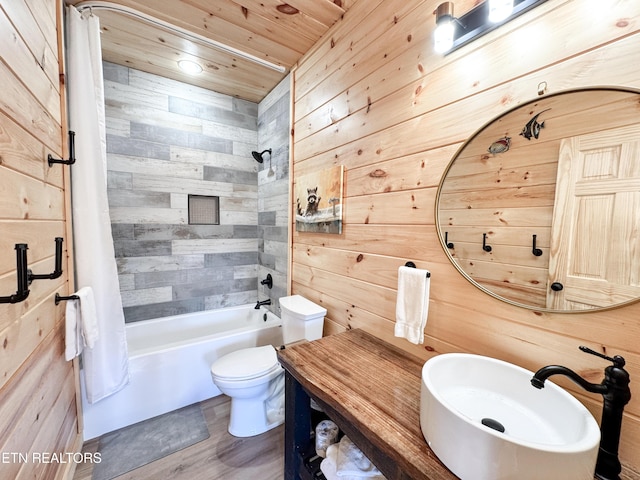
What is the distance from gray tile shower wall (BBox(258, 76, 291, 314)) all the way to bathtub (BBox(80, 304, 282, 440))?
50 centimetres

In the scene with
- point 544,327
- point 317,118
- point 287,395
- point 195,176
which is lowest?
point 287,395

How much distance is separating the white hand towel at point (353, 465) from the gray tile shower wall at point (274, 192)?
146 centimetres

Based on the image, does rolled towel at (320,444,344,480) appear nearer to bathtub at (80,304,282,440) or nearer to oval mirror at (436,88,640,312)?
oval mirror at (436,88,640,312)

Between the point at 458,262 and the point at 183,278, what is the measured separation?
2490 mm

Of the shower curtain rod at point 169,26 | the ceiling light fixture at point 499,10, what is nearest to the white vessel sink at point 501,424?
the ceiling light fixture at point 499,10

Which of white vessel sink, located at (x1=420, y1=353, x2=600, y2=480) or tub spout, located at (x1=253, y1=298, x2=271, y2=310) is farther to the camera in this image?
tub spout, located at (x1=253, y1=298, x2=271, y2=310)

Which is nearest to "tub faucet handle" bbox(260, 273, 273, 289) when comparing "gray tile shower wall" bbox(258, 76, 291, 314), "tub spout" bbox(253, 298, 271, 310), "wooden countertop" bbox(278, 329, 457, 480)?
"gray tile shower wall" bbox(258, 76, 291, 314)

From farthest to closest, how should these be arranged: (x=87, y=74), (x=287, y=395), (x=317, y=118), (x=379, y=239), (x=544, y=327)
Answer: (x=317, y=118) < (x=87, y=74) < (x=379, y=239) < (x=287, y=395) < (x=544, y=327)

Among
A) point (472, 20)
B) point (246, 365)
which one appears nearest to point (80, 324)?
point (246, 365)

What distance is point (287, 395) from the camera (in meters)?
1.22

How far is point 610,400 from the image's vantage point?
649mm

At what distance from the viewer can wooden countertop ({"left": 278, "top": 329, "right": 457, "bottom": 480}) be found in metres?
0.72

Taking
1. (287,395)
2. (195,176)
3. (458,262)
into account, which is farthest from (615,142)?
(195,176)

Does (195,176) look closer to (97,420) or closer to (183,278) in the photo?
(183,278)
